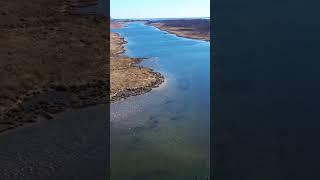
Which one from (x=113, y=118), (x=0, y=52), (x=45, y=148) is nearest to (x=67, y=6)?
(x=0, y=52)

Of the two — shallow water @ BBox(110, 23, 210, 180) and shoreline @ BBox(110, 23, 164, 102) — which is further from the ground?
shoreline @ BBox(110, 23, 164, 102)
